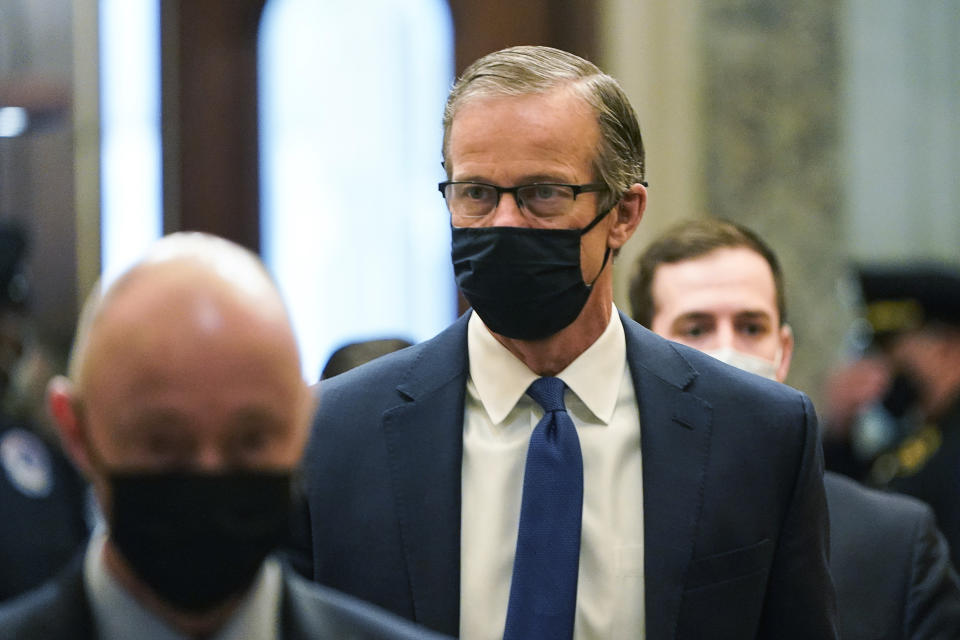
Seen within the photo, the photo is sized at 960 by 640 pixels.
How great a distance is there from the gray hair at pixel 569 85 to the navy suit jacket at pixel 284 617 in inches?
35.4

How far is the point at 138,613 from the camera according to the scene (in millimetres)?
1312

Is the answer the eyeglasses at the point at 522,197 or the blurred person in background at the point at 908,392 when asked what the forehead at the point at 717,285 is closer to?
the eyeglasses at the point at 522,197

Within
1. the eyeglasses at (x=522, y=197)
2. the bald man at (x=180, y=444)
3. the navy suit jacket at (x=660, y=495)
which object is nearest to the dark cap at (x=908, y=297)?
the navy suit jacket at (x=660, y=495)

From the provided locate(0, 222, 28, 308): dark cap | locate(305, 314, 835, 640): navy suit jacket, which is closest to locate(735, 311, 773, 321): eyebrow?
locate(305, 314, 835, 640): navy suit jacket

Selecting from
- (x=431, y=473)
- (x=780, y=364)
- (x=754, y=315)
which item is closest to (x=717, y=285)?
(x=754, y=315)

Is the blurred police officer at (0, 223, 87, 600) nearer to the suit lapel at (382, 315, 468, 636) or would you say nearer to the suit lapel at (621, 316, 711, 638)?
the suit lapel at (382, 315, 468, 636)

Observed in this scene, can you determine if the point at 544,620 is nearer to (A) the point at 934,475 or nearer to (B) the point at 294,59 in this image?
(A) the point at 934,475

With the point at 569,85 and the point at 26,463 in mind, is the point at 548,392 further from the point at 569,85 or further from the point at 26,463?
the point at 26,463

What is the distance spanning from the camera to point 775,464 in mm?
2174

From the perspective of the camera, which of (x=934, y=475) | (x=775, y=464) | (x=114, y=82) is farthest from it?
(x=114, y=82)

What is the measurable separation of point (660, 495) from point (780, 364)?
96cm

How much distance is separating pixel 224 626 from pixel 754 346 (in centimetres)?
177

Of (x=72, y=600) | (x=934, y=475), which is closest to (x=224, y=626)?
(x=72, y=600)

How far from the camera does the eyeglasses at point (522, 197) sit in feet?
6.85
